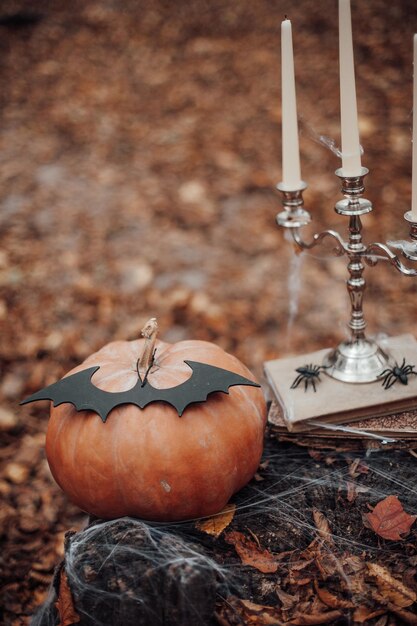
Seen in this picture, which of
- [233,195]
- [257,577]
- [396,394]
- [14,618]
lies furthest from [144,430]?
[233,195]

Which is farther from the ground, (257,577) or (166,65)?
(166,65)

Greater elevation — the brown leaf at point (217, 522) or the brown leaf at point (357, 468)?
the brown leaf at point (357, 468)

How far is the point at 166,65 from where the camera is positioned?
3.96 m

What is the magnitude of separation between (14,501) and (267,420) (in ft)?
2.94

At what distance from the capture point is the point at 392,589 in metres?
1.33

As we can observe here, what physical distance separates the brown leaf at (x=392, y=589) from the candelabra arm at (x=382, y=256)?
2.13 ft

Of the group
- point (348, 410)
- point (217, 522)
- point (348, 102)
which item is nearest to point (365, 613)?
point (217, 522)

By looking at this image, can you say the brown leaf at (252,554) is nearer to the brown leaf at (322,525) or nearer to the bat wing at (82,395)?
the brown leaf at (322,525)

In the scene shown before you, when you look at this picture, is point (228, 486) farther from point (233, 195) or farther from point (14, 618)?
point (233, 195)

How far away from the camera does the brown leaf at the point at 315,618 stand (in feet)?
4.27

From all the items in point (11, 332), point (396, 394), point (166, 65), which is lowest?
point (11, 332)

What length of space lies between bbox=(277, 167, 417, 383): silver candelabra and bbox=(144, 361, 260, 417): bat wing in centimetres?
41

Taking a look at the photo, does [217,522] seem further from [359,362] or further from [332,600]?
[359,362]

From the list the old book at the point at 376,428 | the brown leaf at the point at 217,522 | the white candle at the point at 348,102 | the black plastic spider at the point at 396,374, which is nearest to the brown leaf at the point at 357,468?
the old book at the point at 376,428
